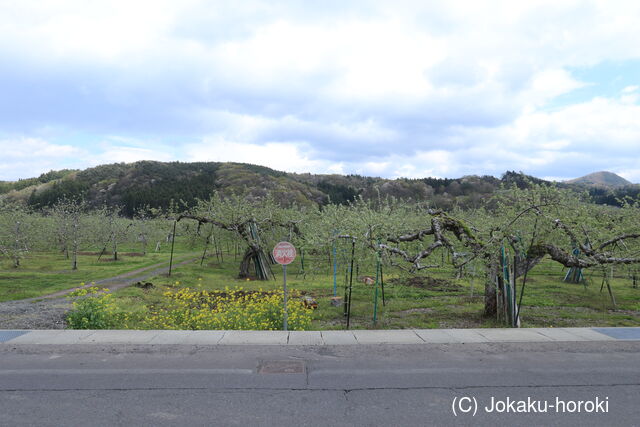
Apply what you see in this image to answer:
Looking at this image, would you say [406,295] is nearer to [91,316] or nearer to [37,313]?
[91,316]

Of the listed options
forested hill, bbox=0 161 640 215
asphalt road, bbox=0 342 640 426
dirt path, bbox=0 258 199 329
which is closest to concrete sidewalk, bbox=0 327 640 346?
asphalt road, bbox=0 342 640 426

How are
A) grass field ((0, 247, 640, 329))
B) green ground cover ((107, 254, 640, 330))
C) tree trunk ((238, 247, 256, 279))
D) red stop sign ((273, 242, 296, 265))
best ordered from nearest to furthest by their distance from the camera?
red stop sign ((273, 242, 296, 265))
green ground cover ((107, 254, 640, 330))
grass field ((0, 247, 640, 329))
tree trunk ((238, 247, 256, 279))

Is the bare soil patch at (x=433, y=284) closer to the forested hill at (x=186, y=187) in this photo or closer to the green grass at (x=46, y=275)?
the green grass at (x=46, y=275)

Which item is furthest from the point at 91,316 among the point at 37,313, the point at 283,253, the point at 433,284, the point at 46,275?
the point at 46,275

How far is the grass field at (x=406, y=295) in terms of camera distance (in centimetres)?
1362

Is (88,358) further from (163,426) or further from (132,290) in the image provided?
(132,290)

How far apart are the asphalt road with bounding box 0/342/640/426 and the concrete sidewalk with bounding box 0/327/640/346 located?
1.12 ft

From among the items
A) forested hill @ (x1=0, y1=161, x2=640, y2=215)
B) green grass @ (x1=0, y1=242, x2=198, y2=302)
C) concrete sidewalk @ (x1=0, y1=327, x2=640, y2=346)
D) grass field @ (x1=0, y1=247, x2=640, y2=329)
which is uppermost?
forested hill @ (x1=0, y1=161, x2=640, y2=215)

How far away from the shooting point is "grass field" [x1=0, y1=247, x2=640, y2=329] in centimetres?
1362

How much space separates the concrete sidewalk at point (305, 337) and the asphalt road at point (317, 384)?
1.12 ft

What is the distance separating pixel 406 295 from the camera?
19.0 m

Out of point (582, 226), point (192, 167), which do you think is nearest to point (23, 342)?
point (582, 226)

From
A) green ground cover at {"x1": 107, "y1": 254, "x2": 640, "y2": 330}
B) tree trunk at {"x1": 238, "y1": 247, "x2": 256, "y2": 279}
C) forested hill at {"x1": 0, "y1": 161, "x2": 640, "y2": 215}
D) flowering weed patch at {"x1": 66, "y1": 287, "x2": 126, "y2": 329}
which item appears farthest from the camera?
forested hill at {"x1": 0, "y1": 161, "x2": 640, "y2": 215}

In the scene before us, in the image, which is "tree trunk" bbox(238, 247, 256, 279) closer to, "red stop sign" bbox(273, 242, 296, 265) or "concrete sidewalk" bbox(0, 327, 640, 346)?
"red stop sign" bbox(273, 242, 296, 265)
